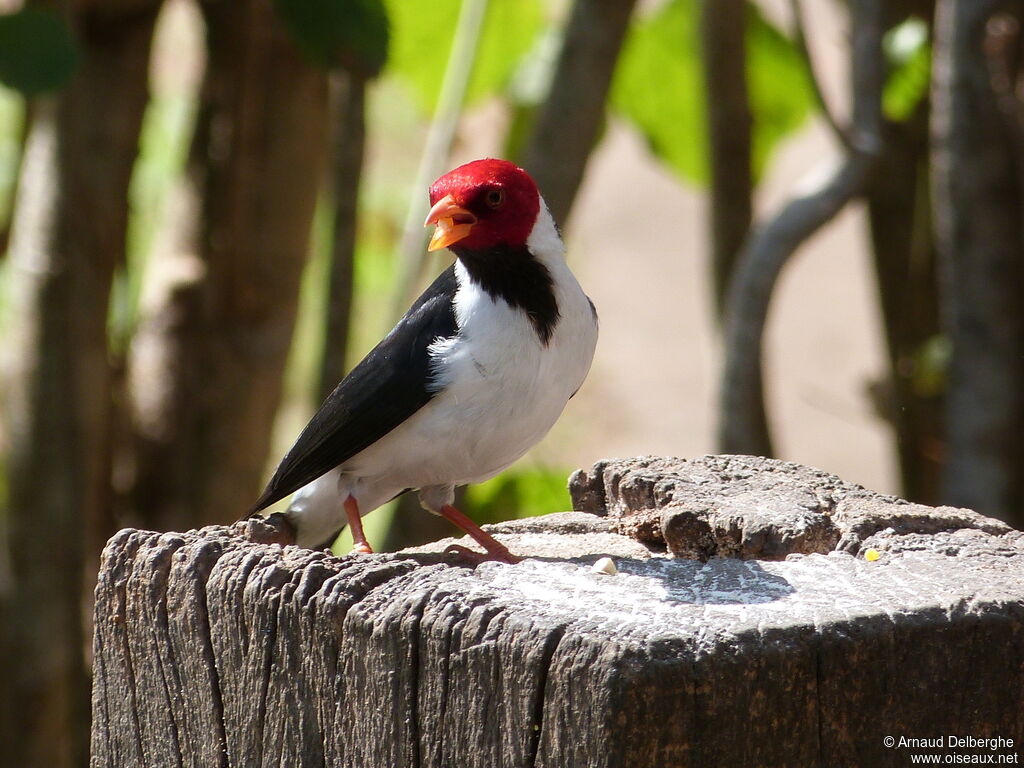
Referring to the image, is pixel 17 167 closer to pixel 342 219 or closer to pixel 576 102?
pixel 342 219

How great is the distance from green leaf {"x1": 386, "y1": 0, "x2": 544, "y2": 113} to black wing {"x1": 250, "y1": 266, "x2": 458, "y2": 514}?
74.5 inches

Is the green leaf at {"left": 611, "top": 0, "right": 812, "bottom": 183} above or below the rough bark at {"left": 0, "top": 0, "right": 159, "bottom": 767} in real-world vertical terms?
above

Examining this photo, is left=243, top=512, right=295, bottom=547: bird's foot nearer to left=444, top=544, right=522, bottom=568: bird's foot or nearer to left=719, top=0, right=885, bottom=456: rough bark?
left=444, top=544, right=522, bottom=568: bird's foot

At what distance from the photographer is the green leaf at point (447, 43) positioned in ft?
14.3

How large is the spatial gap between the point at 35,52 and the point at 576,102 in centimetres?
145

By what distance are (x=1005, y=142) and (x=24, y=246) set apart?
2783 mm

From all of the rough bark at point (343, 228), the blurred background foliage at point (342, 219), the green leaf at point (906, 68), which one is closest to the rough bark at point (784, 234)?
the blurred background foliage at point (342, 219)

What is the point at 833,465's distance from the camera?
9312 mm

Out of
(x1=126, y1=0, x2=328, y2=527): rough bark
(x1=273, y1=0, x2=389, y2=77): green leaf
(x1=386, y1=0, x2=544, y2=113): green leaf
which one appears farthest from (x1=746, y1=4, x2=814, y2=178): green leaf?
(x1=273, y1=0, x2=389, y2=77): green leaf

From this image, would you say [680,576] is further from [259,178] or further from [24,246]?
[259,178]

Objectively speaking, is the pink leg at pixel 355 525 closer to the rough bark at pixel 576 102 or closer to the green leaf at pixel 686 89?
the rough bark at pixel 576 102

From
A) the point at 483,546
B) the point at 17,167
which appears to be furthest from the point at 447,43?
the point at 483,546

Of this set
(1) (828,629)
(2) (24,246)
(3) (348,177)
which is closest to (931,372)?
(3) (348,177)

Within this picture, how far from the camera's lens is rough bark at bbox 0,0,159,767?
367 cm
